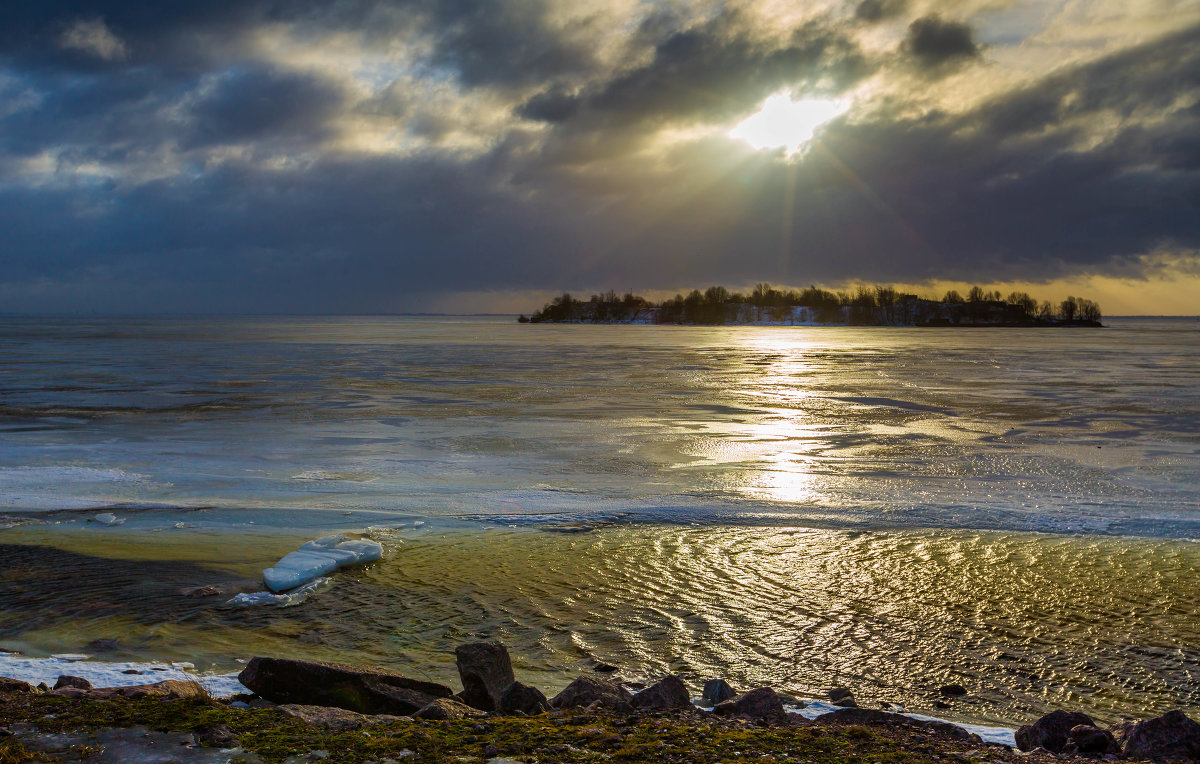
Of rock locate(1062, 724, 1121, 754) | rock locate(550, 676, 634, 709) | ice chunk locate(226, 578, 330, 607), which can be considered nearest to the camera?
rock locate(1062, 724, 1121, 754)

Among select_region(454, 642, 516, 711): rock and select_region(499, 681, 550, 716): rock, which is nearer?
select_region(499, 681, 550, 716): rock

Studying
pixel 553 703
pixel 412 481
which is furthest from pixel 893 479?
pixel 553 703

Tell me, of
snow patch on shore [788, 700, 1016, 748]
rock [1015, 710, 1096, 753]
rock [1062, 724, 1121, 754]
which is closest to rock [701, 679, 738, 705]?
snow patch on shore [788, 700, 1016, 748]

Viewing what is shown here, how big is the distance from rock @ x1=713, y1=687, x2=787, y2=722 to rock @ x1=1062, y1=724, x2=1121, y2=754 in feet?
3.77

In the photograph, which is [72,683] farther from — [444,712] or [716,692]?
[716,692]

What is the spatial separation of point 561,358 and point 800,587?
2983cm

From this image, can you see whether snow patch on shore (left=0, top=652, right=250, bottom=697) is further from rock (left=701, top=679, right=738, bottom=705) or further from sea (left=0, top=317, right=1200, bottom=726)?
rock (left=701, top=679, right=738, bottom=705)

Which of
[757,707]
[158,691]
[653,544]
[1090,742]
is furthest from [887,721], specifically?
[653,544]

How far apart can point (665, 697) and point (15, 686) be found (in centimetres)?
299

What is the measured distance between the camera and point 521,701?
366 centimetres

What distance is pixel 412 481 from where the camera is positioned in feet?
Result: 31.0

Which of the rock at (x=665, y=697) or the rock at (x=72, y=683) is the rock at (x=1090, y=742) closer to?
the rock at (x=665, y=697)

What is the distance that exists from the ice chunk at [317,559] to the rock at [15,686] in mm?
2113

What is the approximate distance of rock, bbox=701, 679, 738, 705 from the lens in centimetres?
393
